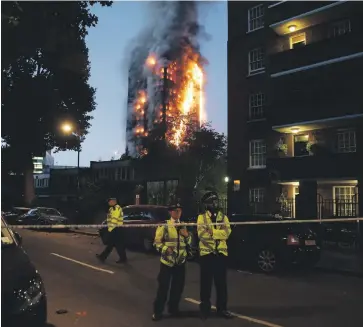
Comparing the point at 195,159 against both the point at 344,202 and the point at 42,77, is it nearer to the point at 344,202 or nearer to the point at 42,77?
the point at 344,202

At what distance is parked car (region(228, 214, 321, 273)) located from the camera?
9.85 m

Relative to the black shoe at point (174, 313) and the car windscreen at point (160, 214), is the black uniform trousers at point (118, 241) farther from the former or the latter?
the black shoe at point (174, 313)

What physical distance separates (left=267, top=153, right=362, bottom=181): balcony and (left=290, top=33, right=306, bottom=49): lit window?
6350 millimetres

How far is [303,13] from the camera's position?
22.2 metres

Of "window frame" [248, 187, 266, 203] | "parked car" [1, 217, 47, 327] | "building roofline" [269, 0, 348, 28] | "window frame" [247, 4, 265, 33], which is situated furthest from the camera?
"window frame" [247, 4, 265, 33]

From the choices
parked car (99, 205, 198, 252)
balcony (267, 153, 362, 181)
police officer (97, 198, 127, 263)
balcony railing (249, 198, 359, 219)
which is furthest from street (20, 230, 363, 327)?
balcony (267, 153, 362, 181)

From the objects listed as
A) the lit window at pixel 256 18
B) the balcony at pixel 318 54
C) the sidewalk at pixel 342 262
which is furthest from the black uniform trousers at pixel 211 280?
the lit window at pixel 256 18

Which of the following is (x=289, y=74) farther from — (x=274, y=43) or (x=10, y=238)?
(x=10, y=238)

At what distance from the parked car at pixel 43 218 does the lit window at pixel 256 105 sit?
1186 centimetres

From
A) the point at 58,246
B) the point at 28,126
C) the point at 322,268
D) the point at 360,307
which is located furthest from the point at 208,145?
the point at 360,307

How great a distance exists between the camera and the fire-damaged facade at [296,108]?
65.7 ft

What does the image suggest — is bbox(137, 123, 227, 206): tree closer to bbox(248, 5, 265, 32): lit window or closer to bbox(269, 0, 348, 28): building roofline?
bbox(248, 5, 265, 32): lit window

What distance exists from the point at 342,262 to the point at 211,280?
724 cm

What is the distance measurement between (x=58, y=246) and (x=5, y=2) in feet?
36.0
